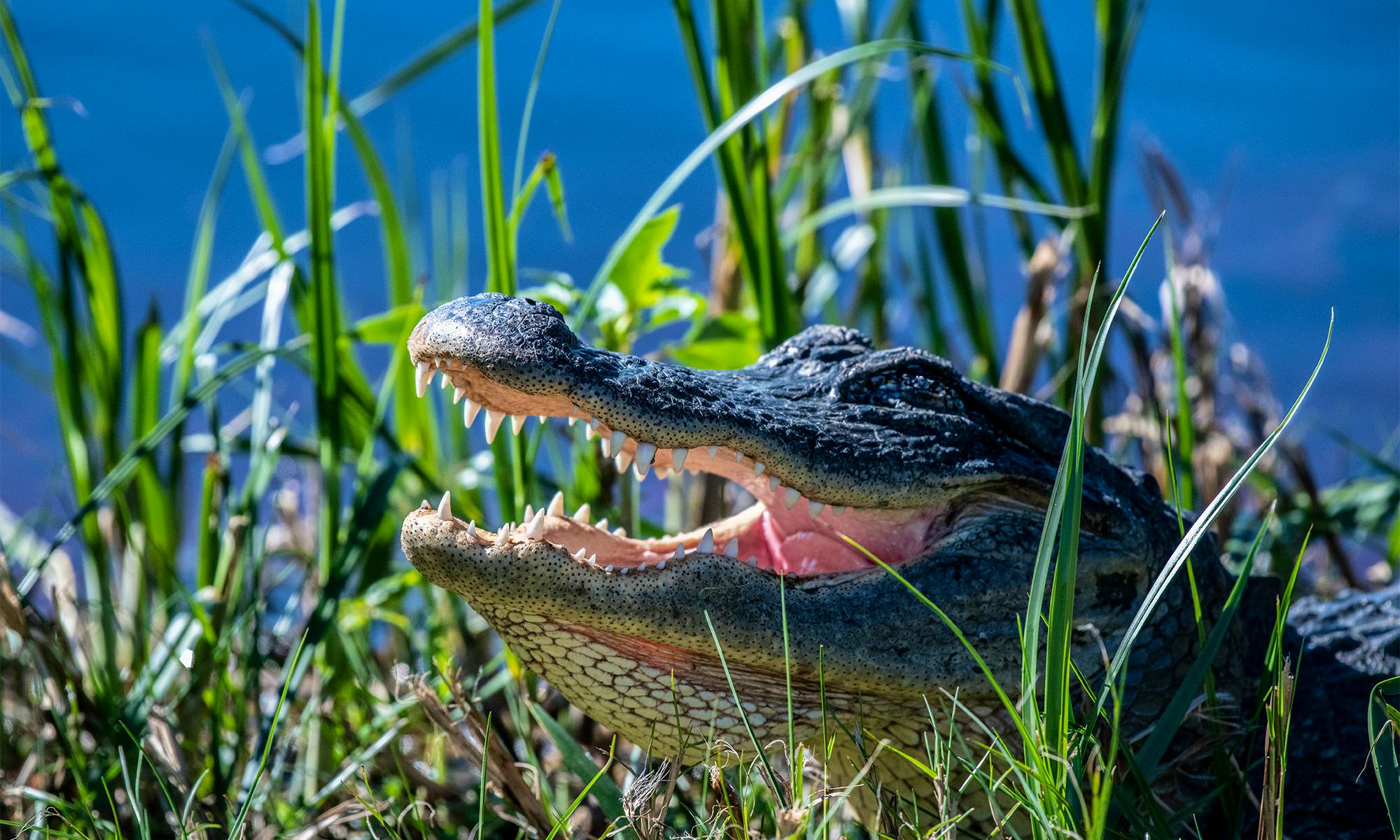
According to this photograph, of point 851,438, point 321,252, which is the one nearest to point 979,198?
point 851,438

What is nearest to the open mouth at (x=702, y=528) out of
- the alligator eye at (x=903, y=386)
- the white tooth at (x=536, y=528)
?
the white tooth at (x=536, y=528)

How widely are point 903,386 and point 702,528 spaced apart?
14.6 inches

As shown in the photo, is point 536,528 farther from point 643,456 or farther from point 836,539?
point 836,539

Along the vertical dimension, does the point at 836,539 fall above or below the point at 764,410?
below

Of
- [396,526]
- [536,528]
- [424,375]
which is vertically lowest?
[396,526]

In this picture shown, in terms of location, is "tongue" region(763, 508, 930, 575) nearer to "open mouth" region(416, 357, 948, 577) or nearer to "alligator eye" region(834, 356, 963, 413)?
"open mouth" region(416, 357, 948, 577)

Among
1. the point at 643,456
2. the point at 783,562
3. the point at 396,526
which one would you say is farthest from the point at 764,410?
the point at 396,526

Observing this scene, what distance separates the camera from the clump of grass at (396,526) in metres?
1.32

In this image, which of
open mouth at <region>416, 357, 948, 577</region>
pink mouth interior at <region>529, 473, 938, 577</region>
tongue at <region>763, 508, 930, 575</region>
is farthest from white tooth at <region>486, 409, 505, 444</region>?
tongue at <region>763, 508, 930, 575</region>

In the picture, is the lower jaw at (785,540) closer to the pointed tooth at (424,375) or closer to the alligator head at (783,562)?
the alligator head at (783,562)

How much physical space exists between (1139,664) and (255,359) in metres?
1.55

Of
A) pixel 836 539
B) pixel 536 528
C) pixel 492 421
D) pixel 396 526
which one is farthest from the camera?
pixel 396 526

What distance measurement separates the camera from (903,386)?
5.57ft

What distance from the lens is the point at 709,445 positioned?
146 cm
